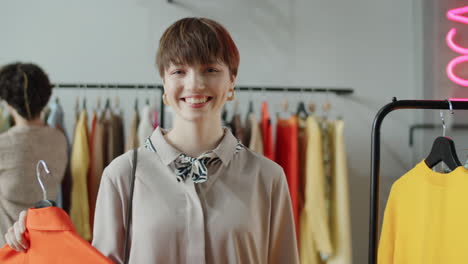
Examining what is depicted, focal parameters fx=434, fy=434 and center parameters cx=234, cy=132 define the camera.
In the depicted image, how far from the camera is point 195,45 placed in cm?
99

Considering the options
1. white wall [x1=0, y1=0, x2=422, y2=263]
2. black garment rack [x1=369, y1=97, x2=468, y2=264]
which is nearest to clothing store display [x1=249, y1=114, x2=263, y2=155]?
white wall [x1=0, y1=0, x2=422, y2=263]

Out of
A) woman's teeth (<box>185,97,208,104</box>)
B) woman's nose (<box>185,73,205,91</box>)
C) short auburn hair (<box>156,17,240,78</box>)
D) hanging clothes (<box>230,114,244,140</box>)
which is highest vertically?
short auburn hair (<box>156,17,240,78</box>)

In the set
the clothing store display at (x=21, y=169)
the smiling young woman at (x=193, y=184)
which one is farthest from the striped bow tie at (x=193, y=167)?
the clothing store display at (x=21, y=169)

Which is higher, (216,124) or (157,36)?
(157,36)

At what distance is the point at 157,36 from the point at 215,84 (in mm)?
2084

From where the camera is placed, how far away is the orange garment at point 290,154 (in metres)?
2.36

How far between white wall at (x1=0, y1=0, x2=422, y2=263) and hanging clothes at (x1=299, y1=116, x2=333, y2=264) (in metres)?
0.72

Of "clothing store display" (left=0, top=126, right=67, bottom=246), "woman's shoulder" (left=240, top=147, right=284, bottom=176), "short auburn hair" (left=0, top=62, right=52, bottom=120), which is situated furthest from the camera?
"short auburn hair" (left=0, top=62, right=52, bottom=120)

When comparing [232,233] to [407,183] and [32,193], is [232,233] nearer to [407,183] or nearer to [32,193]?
[407,183]

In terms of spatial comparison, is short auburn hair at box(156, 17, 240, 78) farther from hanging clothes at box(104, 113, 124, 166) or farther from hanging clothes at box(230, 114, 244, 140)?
hanging clothes at box(104, 113, 124, 166)

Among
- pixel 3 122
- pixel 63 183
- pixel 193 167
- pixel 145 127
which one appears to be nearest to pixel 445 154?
pixel 193 167

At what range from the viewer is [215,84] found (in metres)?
1.01

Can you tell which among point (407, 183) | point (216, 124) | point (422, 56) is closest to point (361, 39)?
point (422, 56)

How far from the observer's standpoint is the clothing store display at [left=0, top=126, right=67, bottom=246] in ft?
5.86
